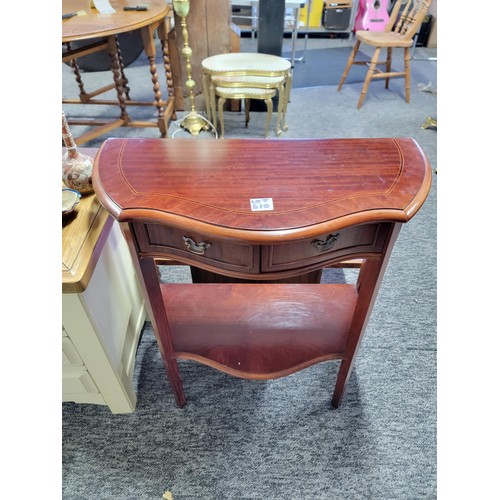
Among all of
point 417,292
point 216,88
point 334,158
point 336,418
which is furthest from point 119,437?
point 216,88

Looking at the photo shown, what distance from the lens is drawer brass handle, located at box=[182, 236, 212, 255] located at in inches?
25.4

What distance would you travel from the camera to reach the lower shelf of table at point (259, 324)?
0.97 m

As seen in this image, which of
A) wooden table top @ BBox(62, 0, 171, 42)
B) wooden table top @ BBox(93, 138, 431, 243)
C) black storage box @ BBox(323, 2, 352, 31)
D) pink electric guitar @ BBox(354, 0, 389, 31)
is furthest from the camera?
black storage box @ BBox(323, 2, 352, 31)

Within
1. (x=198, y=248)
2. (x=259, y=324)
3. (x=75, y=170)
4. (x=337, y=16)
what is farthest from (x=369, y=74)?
(x=198, y=248)

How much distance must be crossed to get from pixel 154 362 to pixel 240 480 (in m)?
0.48

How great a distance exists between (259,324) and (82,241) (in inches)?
21.2

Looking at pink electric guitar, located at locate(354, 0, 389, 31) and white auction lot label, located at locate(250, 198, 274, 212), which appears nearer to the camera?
white auction lot label, located at locate(250, 198, 274, 212)

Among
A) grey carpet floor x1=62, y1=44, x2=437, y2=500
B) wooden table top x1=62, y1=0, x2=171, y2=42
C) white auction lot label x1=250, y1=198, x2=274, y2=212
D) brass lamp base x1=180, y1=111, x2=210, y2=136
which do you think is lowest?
grey carpet floor x1=62, y1=44, x2=437, y2=500

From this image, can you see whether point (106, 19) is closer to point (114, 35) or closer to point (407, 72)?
point (114, 35)

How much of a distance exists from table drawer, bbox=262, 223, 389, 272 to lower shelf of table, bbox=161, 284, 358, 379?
394 mm

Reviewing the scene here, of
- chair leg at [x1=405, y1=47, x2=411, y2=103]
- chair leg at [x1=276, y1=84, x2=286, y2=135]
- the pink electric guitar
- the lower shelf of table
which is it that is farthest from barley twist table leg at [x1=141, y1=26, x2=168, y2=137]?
the pink electric guitar

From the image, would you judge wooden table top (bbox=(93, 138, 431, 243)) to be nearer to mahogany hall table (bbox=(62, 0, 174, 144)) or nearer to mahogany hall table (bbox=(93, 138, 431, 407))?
mahogany hall table (bbox=(93, 138, 431, 407))

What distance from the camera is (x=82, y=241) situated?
0.80m

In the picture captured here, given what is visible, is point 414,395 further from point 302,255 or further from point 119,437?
point 119,437
